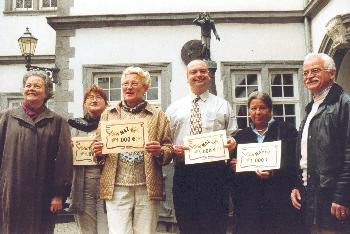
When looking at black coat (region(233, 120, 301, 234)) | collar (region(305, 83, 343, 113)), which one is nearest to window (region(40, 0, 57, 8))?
black coat (region(233, 120, 301, 234))

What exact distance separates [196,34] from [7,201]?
7.44m

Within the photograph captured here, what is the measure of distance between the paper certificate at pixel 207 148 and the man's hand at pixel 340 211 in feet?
2.99

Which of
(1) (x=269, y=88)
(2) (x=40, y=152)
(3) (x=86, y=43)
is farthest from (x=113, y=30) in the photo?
(2) (x=40, y=152)

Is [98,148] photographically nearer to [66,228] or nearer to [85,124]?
[85,124]

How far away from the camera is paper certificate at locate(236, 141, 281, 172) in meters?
3.69

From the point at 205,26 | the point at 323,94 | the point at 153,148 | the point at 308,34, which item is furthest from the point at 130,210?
the point at 308,34

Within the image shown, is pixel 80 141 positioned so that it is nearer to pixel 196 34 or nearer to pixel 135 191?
pixel 135 191

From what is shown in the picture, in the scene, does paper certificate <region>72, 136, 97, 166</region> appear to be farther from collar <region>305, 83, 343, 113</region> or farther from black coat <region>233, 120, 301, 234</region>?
collar <region>305, 83, 343, 113</region>

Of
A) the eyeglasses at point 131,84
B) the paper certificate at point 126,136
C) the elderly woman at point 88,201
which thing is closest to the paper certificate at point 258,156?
the paper certificate at point 126,136

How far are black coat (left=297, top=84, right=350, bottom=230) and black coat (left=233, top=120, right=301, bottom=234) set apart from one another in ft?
1.31

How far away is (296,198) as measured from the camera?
3588mm

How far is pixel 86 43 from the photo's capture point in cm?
1028

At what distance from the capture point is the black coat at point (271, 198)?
3.67 meters

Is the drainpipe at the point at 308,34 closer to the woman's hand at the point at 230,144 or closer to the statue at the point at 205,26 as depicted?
the statue at the point at 205,26
